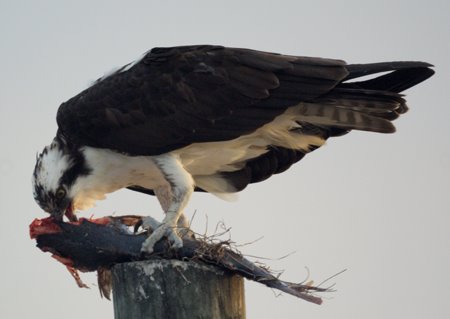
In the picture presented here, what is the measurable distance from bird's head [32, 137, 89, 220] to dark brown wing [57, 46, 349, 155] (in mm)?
181

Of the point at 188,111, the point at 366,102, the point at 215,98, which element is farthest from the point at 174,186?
the point at 366,102

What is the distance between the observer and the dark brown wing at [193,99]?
5980 millimetres

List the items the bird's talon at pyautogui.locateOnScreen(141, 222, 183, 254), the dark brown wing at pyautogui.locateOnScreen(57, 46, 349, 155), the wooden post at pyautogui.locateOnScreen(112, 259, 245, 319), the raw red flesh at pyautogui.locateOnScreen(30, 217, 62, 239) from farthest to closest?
1. the dark brown wing at pyautogui.locateOnScreen(57, 46, 349, 155)
2. the raw red flesh at pyautogui.locateOnScreen(30, 217, 62, 239)
3. the bird's talon at pyautogui.locateOnScreen(141, 222, 183, 254)
4. the wooden post at pyautogui.locateOnScreen(112, 259, 245, 319)

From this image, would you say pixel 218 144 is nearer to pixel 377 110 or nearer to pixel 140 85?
pixel 140 85

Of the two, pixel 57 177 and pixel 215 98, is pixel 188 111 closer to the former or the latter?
pixel 215 98

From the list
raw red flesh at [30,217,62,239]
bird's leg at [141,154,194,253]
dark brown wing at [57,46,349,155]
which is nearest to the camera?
raw red flesh at [30,217,62,239]

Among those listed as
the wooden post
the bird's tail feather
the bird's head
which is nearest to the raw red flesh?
the wooden post

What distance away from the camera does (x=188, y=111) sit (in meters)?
6.04

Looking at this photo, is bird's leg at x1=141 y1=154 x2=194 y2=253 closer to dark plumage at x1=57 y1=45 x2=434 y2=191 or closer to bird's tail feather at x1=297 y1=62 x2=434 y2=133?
dark plumage at x1=57 y1=45 x2=434 y2=191

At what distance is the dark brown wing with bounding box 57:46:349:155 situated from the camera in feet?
19.6

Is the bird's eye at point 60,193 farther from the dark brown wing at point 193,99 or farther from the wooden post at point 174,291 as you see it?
the wooden post at point 174,291

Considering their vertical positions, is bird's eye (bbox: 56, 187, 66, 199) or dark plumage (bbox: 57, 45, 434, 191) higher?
dark plumage (bbox: 57, 45, 434, 191)

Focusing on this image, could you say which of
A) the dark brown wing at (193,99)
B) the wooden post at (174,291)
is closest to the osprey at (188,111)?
the dark brown wing at (193,99)

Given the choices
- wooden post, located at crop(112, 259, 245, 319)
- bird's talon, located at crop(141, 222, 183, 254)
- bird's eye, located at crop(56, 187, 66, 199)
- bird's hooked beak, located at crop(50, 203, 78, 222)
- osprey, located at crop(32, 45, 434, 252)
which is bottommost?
wooden post, located at crop(112, 259, 245, 319)
